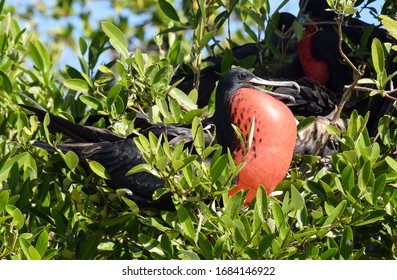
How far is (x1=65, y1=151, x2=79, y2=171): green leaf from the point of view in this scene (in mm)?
3277

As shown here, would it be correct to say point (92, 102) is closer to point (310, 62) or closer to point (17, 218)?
point (17, 218)

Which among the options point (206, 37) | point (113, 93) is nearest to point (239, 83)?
point (206, 37)

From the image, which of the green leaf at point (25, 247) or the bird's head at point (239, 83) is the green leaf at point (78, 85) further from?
the green leaf at point (25, 247)

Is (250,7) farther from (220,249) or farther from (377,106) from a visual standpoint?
(220,249)

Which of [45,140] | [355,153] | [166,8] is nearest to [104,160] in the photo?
[45,140]

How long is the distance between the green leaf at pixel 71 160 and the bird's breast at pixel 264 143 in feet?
1.68

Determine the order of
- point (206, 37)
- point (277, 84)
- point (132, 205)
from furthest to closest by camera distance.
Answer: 1. point (277, 84)
2. point (206, 37)
3. point (132, 205)

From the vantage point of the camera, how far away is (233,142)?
3.47 metres

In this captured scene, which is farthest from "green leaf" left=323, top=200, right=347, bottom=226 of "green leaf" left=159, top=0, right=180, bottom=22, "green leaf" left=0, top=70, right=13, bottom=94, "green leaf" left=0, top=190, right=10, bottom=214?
"green leaf" left=0, top=70, right=13, bottom=94

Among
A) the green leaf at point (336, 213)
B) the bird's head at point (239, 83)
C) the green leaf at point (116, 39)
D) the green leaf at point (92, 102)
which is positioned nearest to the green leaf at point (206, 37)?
the bird's head at point (239, 83)

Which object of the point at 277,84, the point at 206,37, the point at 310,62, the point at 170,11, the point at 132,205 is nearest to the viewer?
the point at 132,205

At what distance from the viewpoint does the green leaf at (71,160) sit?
10.8ft

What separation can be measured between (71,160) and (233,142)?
0.55 meters
